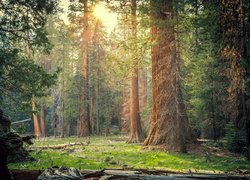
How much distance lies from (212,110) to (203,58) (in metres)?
4.14

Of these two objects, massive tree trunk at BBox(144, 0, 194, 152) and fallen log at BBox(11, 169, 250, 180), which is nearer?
fallen log at BBox(11, 169, 250, 180)

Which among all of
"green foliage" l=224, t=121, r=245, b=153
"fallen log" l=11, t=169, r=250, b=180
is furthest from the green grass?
"green foliage" l=224, t=121, r=245, b=153

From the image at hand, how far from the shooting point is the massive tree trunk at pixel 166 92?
14.2 meters

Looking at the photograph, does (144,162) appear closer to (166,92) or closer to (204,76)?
(166,92)

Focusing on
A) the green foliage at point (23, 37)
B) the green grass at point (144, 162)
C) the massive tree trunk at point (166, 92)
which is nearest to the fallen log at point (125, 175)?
the green grass at point (144, 162)

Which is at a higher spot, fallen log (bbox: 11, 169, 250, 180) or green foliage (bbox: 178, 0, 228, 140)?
green foliage (bbox: 178, 0, 228, 140)

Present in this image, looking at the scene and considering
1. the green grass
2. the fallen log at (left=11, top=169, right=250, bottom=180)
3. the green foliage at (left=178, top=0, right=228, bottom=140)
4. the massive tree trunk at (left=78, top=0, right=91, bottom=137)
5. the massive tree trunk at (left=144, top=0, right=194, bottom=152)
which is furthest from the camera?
the massive tree trunk at (left=78, top=0, right=91, bottom=137)

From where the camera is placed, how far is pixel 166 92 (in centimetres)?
1520

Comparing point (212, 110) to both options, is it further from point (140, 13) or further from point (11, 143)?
point (11, 143)

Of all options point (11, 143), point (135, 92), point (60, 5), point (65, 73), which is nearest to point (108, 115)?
point (65, 73)

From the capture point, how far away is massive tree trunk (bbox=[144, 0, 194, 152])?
14195 mm

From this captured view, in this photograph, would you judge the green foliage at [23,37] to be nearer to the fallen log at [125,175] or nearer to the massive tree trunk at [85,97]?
the fallen log at [125,175]

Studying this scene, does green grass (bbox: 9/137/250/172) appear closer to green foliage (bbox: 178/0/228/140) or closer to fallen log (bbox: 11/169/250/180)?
fallen log (bbox: 11/169/250/180)

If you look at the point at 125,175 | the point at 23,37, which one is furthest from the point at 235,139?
the point at 23,37
